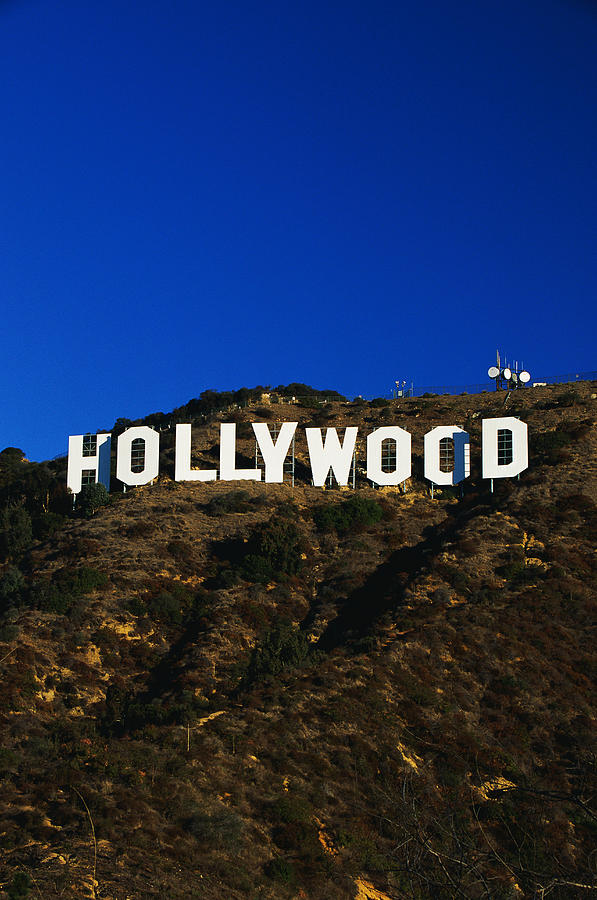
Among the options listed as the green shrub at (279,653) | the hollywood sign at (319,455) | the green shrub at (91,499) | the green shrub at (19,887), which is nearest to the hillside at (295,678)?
the green shrub at (19,887)

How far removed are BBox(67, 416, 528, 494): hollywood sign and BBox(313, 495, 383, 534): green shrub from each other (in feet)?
7.51

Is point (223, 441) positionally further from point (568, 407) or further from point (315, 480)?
point (568, 407)

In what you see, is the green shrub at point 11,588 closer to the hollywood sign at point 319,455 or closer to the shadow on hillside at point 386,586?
the hollywood sign at point 319,455

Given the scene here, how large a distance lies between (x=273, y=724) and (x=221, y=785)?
615 centimetres

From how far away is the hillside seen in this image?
96.3 ft

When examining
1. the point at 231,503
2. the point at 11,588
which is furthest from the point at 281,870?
the point at 231,503

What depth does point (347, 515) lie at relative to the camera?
67.9 metres

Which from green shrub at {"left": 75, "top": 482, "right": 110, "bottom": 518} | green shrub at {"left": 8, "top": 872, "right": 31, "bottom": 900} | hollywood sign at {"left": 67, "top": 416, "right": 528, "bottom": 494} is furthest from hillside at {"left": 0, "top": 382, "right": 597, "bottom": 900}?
hollywood sign at {"left": 67, "top": 416, "right": 528, "bottom": 494}

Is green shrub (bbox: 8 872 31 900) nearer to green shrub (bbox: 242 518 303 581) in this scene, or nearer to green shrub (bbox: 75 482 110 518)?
green shrub (bbox: 242 518 303 581)

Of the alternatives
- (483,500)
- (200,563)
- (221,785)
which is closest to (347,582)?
(200,563)

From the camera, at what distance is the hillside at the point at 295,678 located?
29.4 m

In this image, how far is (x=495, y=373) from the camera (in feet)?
298

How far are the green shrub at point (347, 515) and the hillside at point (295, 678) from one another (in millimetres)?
168

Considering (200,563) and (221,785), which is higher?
(200,563)
